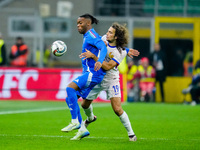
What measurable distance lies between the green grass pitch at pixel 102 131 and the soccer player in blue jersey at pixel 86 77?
0.31m

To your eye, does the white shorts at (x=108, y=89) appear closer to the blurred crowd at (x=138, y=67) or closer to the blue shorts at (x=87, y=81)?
the blue shorts at (x=87, y=81)

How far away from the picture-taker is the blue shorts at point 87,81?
942cm

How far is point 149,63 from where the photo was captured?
2252 centimetres

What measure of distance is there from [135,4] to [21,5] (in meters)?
6.63

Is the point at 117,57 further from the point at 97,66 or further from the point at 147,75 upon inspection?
the point at 147,75

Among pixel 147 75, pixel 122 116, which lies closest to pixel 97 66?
pixel 122 116

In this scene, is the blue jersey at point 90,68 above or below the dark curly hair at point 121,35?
below

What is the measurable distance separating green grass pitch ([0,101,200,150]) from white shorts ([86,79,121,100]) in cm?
75

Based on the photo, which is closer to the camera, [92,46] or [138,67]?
[92,46]

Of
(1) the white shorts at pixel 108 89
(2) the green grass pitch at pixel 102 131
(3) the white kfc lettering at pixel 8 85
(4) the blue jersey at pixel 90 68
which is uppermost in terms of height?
(4) the blue jersey at pixel 90 68

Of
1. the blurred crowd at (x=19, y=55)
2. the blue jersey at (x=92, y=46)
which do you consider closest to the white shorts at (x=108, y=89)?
the blue jersey at (x=92, y=46)

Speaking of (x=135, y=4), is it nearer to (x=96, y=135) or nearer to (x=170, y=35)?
(x=170, y=35)

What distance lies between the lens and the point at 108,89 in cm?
949

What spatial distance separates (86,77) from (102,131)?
193 centimetres
